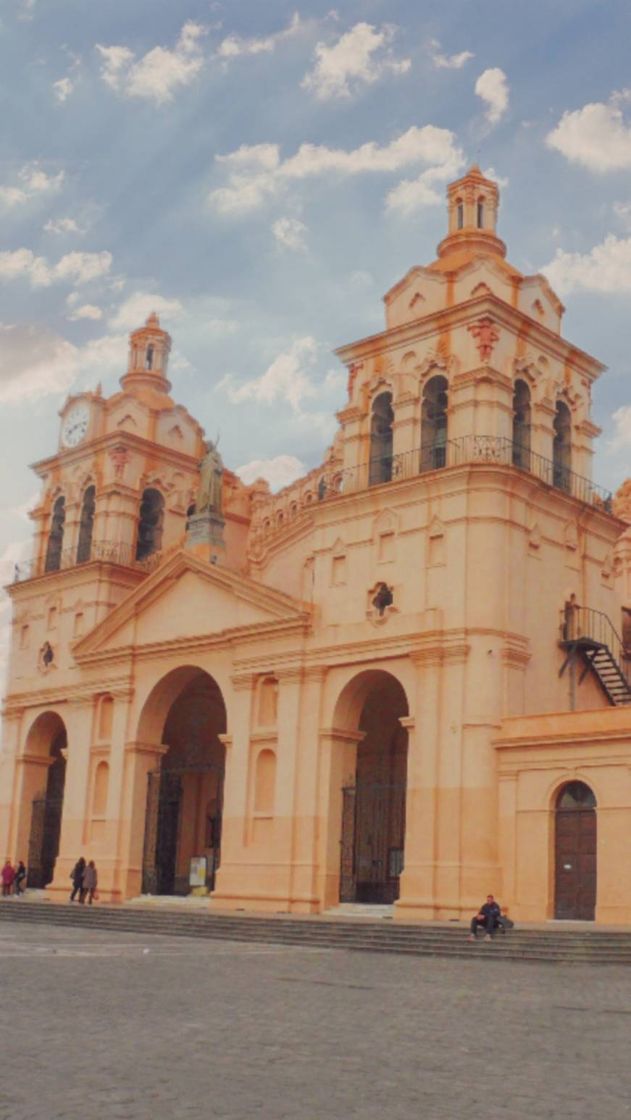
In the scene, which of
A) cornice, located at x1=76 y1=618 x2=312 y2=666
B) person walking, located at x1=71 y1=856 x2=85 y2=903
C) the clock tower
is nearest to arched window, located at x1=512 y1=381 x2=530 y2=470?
cornice, located at x1=76 y1=618 x2=312 y2=666

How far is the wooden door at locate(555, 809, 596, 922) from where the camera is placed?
2919 centimetres

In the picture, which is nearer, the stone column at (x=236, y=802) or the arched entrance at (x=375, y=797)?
the arched entrance at (x=375, y=797)

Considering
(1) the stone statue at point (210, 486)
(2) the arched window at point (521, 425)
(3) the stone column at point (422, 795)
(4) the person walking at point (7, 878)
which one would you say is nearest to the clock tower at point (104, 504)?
(1) the stone statue at point (210, 486)

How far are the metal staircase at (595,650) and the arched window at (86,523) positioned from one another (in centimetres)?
1933

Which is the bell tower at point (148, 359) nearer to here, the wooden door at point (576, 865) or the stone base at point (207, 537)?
the stone base at point (207, 537)

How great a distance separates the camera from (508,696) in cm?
3175

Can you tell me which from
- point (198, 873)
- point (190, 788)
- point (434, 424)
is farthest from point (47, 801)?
point (434, 424)

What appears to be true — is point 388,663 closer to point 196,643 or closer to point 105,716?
point 196,643

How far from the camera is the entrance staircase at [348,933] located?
78.9ft

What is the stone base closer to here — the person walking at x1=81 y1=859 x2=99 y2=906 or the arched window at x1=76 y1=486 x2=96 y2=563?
the arched window at x1=76 y1=486 x2=96 y2=563

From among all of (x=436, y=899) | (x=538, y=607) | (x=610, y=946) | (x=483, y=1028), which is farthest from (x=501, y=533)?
(x=483, y=1028)

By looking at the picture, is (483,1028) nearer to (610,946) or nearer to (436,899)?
(610,946)

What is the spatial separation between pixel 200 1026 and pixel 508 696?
19664 mm

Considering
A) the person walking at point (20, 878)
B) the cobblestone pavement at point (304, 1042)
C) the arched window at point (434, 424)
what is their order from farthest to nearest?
1. the person walking at point (20, 878)
2. the arched window at point (434, 424)
3. the cobblestone pavement at point (304, 1042)
